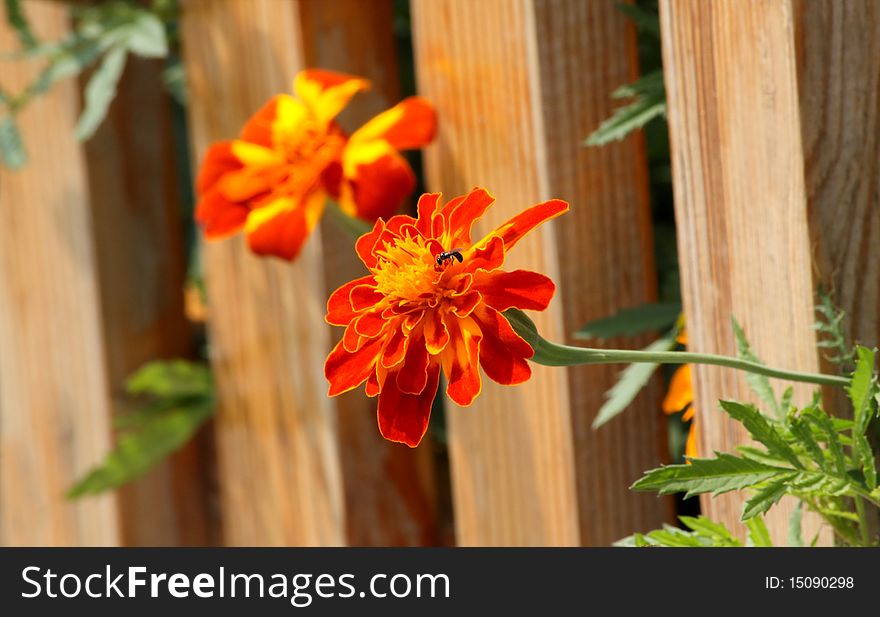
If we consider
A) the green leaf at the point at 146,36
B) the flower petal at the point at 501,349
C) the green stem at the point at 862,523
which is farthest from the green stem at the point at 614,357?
the green leaf at the point at 146,36

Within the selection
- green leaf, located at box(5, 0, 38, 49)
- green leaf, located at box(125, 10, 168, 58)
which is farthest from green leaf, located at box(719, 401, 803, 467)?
green leaf, located at box(5, 0, 38, 49)

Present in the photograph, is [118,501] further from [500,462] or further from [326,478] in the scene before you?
[500,462]

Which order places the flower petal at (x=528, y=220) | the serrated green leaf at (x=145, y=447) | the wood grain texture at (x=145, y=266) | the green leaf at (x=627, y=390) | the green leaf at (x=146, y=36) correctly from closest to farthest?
the flower petal at (x=528, y=220) → the green leaf at (x=627, y=390) → the green leaf at (x=146, y=36) → the serrated green leaf at (x=145, y=447) → the wood grain texture at (x=145, y=266)

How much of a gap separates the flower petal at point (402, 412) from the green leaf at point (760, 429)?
0.62ft

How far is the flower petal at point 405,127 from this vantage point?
114 centimetres

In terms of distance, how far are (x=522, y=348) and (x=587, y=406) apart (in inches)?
16.9

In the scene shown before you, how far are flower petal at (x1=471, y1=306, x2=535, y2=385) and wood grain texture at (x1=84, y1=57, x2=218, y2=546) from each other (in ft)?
3.73

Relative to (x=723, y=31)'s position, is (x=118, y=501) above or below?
below

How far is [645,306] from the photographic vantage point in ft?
3.59

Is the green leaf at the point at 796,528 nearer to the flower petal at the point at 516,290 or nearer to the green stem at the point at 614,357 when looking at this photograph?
the green stem at the point at 614,357

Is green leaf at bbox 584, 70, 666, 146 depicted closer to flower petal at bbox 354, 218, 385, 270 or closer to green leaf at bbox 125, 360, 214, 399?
flower petal at bbox 354, 218, 385, 270
